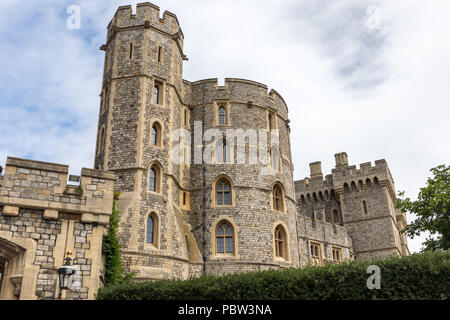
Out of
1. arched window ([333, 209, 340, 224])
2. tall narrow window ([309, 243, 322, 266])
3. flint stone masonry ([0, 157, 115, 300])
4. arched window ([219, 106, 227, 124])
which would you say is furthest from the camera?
arched window ([333, 209, 340, 224])

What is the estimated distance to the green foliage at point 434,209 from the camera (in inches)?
746

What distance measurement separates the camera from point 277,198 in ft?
77.9

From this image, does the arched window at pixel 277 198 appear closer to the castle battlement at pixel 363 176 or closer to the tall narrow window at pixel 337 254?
the tall narrow window at pixel 337 254

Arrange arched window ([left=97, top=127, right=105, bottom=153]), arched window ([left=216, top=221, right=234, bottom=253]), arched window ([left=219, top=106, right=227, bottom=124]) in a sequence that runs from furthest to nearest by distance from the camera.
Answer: arched window ([left=219, top=106, right=227, bottom=124]) < arched window ([left=216, top=221, right=234, bottom=253]) < arched window ([left=97, top=127, right=105, bottom=153])

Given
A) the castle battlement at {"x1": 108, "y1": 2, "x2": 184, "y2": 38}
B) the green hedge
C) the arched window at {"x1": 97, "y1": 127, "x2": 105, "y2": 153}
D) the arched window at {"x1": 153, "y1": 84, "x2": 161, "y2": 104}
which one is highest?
the castle battlement at {"x1": 108, "y1": 2, "x2": 184, "y2": 38}

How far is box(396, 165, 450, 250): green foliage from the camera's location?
1894 cm

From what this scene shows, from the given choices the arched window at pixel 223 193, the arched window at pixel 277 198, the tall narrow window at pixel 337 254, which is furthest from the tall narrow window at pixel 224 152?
the tall narrow window at pixel 337 254

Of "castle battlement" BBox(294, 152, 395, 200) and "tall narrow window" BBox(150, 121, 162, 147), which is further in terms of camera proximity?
"castle battlement" BBox(294, 152, 395, 200)

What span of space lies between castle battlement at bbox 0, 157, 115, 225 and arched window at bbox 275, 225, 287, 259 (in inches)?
525

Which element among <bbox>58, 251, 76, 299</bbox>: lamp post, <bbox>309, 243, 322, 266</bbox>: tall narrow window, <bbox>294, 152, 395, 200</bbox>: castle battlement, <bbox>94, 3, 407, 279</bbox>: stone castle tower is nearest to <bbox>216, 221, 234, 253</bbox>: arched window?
<bbox>94, 3, 407, 279</bbox>: stone castle tower

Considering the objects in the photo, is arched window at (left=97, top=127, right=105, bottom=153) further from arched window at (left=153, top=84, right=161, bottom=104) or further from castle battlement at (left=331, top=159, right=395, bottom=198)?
castle battlement at (left=331, top=159, right=395, bottom=198)
